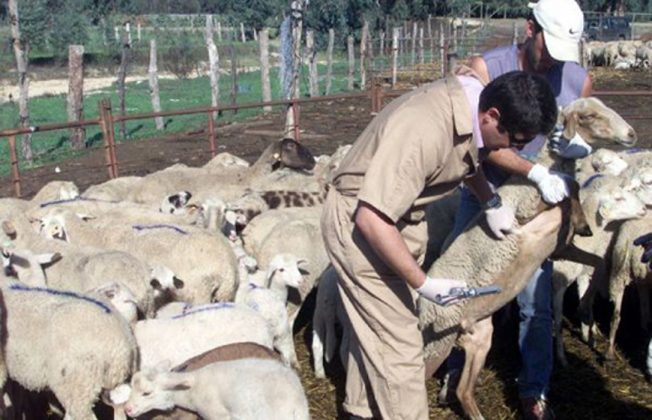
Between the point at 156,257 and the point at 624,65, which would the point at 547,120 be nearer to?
the point at 156,257

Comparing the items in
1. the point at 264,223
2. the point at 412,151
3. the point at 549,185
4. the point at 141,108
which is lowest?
the point at 141,108

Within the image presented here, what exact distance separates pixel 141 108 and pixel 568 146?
2143 centimetres

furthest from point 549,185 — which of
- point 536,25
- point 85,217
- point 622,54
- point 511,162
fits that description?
point 622,54

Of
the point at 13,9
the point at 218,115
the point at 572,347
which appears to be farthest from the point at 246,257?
the point at 218,115

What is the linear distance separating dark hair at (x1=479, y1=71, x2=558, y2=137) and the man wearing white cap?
1068 mm

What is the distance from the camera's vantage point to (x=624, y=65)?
115 ft

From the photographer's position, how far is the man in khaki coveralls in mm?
3303

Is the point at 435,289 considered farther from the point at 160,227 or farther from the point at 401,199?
the point at 160,227

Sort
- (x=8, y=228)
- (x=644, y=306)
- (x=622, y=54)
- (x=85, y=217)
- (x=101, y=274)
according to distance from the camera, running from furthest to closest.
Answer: (x=622, y=54) < (x=85, y=217) < (x=644, y=306) < (x=8, y=228) < (x=101, y=274)

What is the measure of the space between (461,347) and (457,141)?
1778 mm

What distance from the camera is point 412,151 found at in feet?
10.9

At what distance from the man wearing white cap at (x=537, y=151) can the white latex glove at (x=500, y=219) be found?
21 cm

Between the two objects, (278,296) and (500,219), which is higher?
(500,219)

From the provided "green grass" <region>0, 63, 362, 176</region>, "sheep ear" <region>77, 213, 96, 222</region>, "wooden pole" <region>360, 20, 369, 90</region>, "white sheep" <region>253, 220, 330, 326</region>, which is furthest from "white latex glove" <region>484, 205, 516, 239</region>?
"wooden pole" <region>360, 20, 369, 90</region>
